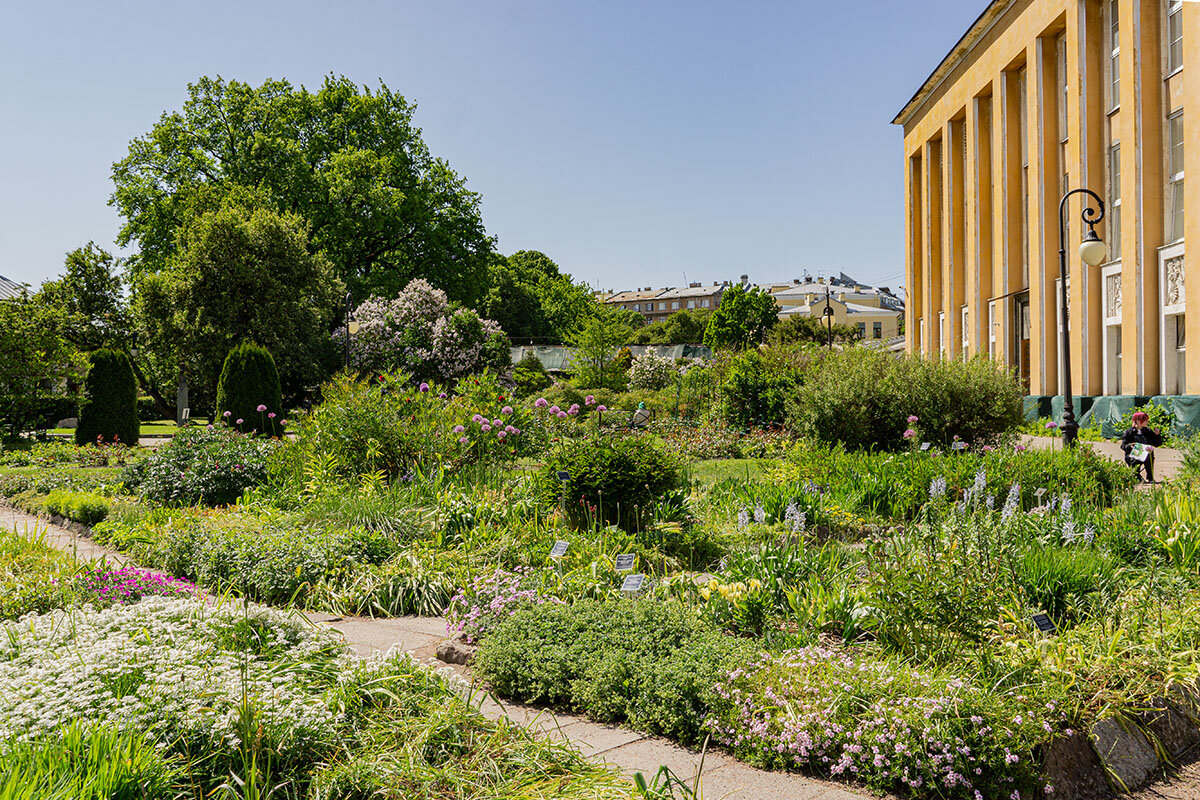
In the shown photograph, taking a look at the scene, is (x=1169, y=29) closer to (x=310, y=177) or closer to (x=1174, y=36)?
(x=1174, y=36)

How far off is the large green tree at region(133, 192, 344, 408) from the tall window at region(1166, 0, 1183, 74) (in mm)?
22354

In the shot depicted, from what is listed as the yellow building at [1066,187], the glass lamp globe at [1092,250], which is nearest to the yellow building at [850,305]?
the yellow building at [1066,187]

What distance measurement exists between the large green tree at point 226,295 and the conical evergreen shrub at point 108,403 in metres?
4.84

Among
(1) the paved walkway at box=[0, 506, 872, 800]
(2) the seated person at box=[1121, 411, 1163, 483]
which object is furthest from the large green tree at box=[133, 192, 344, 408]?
(1) the paved walkway at box=[0, 506, 872, 800]

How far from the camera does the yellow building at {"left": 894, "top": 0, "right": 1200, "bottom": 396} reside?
48.5 ft

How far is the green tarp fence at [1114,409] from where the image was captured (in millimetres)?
13570

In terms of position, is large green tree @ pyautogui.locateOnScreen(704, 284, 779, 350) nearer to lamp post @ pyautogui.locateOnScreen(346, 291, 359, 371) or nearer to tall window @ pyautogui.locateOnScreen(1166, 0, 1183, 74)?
lamp post @ pyautogui.locateOnScreen(346, 291, 359, 371)

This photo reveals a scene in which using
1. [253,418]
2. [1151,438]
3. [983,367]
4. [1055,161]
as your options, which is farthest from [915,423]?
[253,418]

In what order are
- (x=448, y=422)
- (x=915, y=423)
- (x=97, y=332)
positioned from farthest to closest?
(x=97, y=332) < (x=915, y=423) < (x=448, y=422)

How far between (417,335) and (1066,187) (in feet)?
64.9

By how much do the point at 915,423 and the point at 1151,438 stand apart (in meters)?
2.70

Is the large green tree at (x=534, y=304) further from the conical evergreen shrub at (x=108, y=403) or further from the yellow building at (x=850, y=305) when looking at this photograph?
the conical evergreen shrub at (x=108, y=403)

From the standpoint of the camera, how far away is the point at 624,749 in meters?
3.09

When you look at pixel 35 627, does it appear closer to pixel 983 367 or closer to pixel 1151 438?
pixel 1151 438
